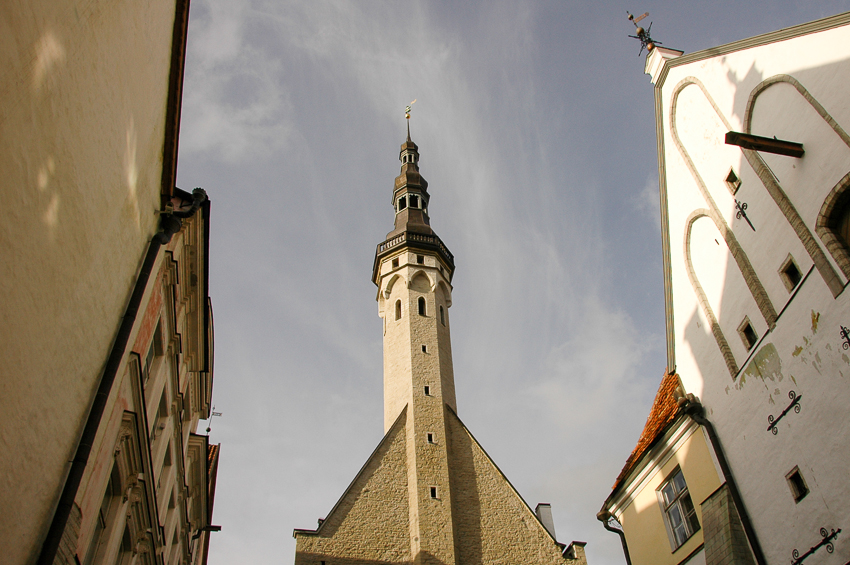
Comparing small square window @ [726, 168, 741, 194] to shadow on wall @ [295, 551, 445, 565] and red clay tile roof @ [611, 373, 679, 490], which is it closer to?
red clay tile roof @ [611, 373, 679, 490]

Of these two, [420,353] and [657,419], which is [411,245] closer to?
[420,353]

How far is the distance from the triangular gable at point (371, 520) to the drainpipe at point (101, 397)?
40.8ft

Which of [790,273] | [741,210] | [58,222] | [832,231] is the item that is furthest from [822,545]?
[58,222]

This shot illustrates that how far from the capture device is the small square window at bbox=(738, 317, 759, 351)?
10.7m

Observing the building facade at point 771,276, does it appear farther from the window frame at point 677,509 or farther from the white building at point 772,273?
the window frame at point 677,509

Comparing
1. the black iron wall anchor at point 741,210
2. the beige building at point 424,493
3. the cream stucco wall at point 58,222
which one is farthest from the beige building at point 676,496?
the cream stucco wall at point 58,222

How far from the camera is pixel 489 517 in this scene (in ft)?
72.5

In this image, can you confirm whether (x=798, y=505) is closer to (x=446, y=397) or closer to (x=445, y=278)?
(x=446, y=397)

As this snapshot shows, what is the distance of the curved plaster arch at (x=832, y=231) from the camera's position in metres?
8.55

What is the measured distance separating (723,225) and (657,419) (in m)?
4.39

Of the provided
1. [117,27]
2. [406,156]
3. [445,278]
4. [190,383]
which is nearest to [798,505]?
[117,27]

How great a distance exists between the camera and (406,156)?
1592 inches

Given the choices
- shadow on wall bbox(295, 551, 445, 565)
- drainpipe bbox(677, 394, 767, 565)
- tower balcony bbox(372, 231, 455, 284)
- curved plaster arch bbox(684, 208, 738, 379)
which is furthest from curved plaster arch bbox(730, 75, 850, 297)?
tower balcony bbox(372, 231, 455, 284)

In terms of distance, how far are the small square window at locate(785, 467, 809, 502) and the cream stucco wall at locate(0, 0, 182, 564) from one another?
9.58 m
